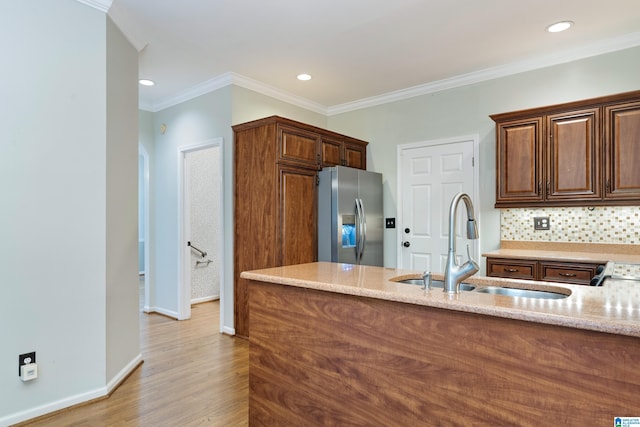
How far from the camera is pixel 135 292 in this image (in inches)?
123

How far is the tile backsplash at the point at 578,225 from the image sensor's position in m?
3.15

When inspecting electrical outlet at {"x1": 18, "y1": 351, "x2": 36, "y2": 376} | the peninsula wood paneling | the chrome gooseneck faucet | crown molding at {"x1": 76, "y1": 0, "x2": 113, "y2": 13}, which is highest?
crown molding at {"x1": 76, "y1": 0, "x2": 113, "y2": 13}

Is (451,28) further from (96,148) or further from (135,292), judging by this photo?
(135,292)

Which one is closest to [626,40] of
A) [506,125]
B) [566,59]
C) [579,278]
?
[566,59]

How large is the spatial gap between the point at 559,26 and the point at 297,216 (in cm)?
280

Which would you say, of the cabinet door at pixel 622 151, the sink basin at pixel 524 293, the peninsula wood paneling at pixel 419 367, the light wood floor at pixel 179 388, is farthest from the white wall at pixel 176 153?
the cabinet door at pixel 622 151

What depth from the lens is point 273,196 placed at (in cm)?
357

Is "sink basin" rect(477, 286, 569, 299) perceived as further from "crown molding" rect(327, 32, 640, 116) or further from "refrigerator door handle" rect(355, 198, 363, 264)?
"crown molding" rect(327, 32, 640, 116)

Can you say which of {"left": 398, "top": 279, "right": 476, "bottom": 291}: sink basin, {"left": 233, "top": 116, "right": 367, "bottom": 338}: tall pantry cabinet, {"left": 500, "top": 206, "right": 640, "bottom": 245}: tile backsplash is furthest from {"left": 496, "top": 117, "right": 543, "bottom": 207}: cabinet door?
{"left": 398, "top": 279, "right": 476, "bottom": 291}: sink basin

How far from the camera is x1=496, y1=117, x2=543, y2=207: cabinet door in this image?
130 inches

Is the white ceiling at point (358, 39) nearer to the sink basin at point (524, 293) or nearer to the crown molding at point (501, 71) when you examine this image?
the crown molding at point (501, 71)

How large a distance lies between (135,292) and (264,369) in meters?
1.78

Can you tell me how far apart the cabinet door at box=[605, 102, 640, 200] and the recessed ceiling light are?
75 cm

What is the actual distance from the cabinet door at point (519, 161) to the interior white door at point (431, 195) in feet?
1.57
